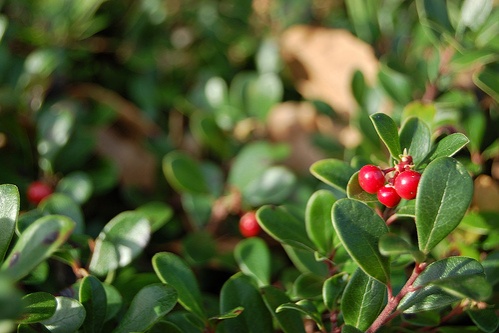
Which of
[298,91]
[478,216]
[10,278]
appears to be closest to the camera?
[10,278]

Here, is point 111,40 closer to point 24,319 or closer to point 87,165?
point 87,165

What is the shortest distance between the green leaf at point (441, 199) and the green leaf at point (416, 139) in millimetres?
128

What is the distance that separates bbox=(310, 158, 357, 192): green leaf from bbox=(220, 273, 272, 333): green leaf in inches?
9.4

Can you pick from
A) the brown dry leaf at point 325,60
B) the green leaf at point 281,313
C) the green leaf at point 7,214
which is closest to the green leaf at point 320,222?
the green leaf at point 281,313

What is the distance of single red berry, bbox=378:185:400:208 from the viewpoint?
961 millimetres

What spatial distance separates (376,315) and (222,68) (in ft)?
4.07

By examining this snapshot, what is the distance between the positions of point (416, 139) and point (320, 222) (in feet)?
0.78

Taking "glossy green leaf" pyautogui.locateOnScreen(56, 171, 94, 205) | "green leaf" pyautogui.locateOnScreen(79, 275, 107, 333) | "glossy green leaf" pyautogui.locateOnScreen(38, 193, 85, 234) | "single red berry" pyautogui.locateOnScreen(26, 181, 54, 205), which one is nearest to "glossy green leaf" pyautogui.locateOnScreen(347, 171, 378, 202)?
"green leaf" pyautogui.locateOnScreen(79, 275, 107, 333)

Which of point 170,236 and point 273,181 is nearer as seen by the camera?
point 273,181

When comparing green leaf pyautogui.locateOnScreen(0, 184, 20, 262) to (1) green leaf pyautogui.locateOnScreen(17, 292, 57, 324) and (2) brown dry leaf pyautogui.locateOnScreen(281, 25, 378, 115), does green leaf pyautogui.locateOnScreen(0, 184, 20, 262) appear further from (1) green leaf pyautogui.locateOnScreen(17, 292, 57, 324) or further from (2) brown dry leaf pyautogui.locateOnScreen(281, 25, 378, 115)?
(2) brown dry leaf pyautogui.locateOnScreen(281, 25, 378, 115)

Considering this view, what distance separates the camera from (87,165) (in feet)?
5.28

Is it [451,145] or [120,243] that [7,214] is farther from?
[451,145]

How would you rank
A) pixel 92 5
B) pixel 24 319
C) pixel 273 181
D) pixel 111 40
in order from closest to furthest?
pixel 24 319 → pixel 273 181 → pixel 92 5 → pixel 111 40

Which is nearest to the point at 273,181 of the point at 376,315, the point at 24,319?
the point at 376,315
